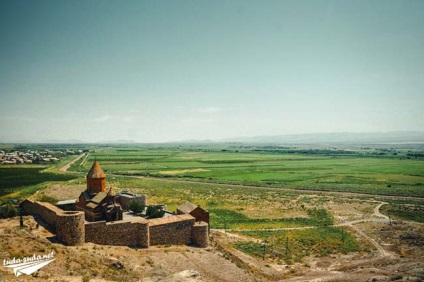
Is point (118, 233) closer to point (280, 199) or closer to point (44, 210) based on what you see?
point (44, 210)

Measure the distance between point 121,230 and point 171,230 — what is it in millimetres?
4084

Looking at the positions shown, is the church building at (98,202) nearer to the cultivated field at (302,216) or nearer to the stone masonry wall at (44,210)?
the stone masonry wall at (44,210)

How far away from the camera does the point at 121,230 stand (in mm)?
23422

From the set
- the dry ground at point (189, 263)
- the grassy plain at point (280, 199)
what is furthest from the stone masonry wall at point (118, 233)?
the grassy plain at point (280, 199)

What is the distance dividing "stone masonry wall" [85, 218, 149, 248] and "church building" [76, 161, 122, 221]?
1.84 meters

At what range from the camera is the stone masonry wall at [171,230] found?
2495 cm

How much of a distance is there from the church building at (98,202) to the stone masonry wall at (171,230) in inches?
118

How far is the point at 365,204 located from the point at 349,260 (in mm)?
24907

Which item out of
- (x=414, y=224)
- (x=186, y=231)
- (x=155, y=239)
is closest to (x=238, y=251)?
(x=186, y=231)

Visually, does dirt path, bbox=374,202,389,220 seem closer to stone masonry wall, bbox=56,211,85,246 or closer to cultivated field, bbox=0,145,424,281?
cultivated field, bbox=0,145,424,281

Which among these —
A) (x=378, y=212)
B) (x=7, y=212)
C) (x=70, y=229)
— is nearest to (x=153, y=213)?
(x=70, y=229)

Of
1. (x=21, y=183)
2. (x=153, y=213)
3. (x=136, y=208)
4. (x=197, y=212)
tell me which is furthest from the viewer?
(x=21, y=183)

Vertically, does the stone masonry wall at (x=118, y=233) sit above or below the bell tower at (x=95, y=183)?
below

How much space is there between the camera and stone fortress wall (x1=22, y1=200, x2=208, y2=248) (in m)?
20.9
